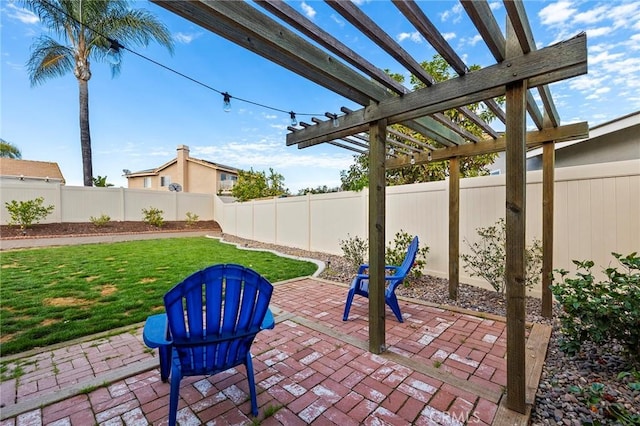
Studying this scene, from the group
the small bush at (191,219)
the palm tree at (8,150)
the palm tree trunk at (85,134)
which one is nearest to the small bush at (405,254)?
the small bush at (191,219)

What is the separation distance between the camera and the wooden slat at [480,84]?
1.71 m

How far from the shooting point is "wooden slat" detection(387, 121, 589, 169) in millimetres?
3275

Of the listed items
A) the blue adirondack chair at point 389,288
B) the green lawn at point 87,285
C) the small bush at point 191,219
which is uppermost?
the small bush at point 191,219

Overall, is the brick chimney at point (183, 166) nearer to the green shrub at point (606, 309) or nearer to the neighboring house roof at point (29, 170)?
the neighboring house roof at point (29, 170)

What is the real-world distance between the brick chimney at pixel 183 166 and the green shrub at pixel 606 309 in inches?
1052

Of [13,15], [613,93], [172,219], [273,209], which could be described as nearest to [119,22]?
[13,15]

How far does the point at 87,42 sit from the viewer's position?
44.0 ft

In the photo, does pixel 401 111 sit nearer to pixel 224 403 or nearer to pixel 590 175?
pixel 224 403

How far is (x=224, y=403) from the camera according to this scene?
1.97 metres

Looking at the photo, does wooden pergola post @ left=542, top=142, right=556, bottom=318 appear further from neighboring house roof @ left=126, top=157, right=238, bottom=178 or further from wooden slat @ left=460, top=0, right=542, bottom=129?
neighboring house roof @ left=126, top=157, right=238, bottom=178

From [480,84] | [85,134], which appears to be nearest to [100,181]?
[85,134]

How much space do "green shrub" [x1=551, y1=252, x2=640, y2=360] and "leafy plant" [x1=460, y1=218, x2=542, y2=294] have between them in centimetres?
157

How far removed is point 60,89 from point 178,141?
32.8 feet

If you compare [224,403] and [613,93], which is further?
[613,93]
